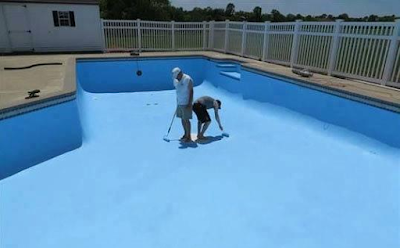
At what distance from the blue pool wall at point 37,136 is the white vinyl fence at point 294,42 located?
20.5ft

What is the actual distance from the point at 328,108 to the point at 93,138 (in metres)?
4.80

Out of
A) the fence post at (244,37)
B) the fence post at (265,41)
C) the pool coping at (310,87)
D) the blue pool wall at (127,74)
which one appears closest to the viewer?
the pool coping at (310,87)

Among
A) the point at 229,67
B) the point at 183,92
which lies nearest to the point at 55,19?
the point at 229,67

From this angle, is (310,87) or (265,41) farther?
(265,41)

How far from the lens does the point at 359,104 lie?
5348 mm

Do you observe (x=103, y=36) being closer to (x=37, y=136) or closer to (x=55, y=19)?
(x=55, y=19)

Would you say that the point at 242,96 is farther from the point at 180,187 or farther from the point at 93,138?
the point at 180,187

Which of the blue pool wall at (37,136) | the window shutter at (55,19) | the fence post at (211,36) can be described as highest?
the window shutter at (55,19)

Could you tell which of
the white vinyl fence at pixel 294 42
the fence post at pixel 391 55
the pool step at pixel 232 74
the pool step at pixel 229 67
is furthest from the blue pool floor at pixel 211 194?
the pool step at pixel 229 67

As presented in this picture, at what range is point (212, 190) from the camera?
365 centimetres

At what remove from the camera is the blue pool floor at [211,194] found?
285cm

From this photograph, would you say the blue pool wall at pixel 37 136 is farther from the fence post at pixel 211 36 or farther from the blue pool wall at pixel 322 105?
the fence post at pixel 211 36

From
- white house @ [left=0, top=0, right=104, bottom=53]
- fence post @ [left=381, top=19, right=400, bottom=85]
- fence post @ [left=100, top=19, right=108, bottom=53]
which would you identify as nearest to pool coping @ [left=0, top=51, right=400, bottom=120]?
fence post @ [left=381, top=19, right=400, bottom=85]

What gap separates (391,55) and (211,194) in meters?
4.97
